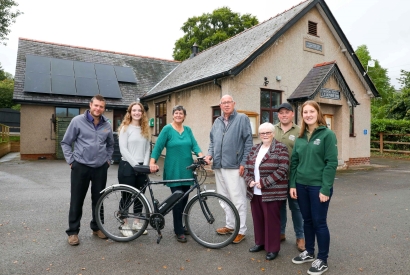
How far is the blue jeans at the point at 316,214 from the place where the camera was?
3.47 m

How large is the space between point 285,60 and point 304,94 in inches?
65.2

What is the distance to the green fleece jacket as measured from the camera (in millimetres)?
3379

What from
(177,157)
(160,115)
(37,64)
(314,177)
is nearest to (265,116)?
(160,115)

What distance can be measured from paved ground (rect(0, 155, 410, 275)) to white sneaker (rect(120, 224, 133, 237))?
18 cm

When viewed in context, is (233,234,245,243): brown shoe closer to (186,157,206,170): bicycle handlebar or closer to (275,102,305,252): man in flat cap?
(275,102,305,252): man in flat cap

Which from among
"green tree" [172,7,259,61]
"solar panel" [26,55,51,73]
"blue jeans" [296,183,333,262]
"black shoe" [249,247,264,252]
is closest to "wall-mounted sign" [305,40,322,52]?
"blue jeans" [296,183,333,262]

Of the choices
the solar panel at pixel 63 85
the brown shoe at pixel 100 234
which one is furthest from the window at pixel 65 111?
the brown shoe at pixel 100 234

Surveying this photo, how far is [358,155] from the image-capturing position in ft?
46.8

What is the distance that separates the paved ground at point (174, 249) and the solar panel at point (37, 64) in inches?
479

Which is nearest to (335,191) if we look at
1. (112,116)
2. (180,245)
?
(180,245)

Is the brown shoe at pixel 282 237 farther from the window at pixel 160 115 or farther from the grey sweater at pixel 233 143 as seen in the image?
the window at pixel 160 115

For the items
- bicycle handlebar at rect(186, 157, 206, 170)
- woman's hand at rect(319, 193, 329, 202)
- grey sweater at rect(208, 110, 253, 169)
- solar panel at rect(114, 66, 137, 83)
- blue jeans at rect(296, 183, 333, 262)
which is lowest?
blue jeans at rect(296, 183, 333, 262)

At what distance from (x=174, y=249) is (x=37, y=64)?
1662 cm

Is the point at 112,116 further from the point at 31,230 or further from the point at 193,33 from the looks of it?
the point at 193,33
